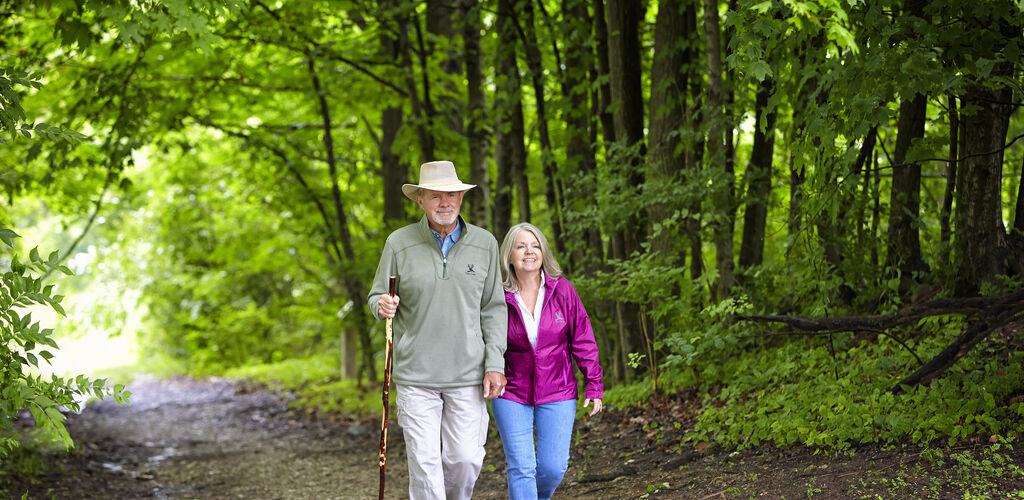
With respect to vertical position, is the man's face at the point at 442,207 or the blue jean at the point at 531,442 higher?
the man's face at the point at 442,207

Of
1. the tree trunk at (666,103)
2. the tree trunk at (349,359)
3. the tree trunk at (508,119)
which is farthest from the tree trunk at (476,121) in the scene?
the tree trunk at (349,359)

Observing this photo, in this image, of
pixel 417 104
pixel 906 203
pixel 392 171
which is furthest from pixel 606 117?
pixel 392 171

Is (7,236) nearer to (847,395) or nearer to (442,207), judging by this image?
(442,207)

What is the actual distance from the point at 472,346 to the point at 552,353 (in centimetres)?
43

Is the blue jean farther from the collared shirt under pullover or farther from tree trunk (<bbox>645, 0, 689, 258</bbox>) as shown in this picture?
tree trunk (<bbox>645, 0, 689, 258</bbox>)

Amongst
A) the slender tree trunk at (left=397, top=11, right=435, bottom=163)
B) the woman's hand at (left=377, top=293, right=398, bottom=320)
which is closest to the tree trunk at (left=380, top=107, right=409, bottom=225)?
the slender tree trunk at (left=397, top=11, right=435, bottom=163)

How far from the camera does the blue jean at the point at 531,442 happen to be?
13.9ft

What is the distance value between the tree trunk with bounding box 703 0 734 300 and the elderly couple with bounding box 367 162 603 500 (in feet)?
9.54

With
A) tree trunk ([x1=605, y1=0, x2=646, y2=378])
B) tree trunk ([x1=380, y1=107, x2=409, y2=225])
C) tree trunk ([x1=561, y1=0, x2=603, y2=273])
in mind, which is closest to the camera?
tree trunk ([x1=605, y1=0, x2=646, y2=378])

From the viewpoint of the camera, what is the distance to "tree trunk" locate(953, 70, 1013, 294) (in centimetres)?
603

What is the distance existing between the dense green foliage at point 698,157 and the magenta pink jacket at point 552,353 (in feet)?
3.63

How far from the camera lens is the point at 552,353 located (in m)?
4.36

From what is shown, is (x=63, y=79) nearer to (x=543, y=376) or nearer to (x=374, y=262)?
(x=374, y=262)

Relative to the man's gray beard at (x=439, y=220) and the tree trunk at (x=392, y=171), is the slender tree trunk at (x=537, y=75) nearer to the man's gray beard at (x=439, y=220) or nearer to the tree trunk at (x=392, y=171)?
the tree trunk at (x=392, y=171)
